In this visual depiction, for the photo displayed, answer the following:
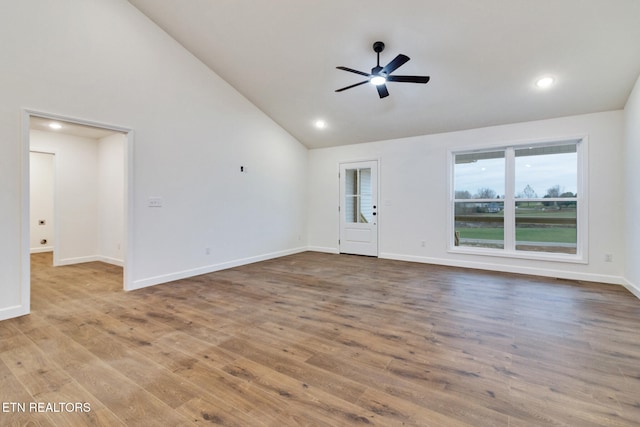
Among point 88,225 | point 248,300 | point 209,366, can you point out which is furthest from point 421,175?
point 88,225

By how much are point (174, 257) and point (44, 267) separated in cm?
305

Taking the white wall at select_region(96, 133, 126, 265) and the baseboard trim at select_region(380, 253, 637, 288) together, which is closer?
the baseboard trim at select_region(380, 253, 637, 288)

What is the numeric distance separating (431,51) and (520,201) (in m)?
3.11

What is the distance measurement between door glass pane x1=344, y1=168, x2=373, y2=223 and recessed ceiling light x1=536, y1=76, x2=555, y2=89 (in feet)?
10.9

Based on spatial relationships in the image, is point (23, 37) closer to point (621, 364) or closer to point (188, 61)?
point (188, 61)

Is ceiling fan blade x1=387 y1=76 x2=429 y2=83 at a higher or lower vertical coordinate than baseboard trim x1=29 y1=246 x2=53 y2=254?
higher

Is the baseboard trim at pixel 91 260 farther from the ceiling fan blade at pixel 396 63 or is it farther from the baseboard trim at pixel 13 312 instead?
the ceiling fan blade at pixel 396 63

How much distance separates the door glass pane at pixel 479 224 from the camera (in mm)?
5414

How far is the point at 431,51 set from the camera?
391cm

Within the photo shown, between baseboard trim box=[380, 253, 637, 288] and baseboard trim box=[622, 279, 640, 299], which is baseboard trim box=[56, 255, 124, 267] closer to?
baseboard trim box=[380, 253, 637, 288]

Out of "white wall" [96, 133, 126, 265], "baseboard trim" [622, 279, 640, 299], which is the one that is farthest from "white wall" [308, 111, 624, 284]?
"white wall" [96, 133, 126, 265]

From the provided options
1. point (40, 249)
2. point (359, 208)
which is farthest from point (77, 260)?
point (359, 208)

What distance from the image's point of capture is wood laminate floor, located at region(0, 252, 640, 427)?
1679 mm

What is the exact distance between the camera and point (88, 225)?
6160mm
